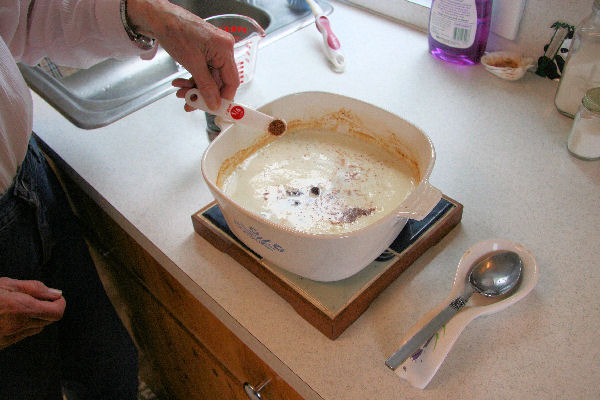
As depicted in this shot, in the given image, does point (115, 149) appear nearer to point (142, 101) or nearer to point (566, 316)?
point (142, 101)

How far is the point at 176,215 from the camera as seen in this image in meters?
0.79

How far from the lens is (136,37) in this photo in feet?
2.69

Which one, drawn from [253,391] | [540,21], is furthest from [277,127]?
[540,21]

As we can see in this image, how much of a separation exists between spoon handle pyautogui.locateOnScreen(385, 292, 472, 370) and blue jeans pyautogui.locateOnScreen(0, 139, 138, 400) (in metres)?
0.61

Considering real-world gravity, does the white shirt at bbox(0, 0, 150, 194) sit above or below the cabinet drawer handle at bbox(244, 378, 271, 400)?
above

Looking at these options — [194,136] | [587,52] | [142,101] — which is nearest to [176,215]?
[194,136]

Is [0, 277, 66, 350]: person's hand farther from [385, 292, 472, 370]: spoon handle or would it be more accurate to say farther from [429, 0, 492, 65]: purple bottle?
[429, 0, 492, 65]: purple bottle

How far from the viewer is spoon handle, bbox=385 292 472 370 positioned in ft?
1.87

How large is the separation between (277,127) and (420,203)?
24cm

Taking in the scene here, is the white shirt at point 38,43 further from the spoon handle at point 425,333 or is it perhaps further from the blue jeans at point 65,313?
the spoon handle at point 425,333

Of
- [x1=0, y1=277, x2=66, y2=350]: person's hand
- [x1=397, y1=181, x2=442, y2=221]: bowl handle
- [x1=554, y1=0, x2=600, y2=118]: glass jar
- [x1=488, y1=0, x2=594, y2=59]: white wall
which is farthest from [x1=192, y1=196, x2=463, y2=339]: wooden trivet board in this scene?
[x1=488, y1=0, x2=594, y2=59]: white wall

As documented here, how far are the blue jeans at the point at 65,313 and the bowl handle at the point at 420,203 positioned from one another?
60cm

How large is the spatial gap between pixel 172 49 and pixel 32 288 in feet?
1.29

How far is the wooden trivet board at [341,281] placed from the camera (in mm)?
611
